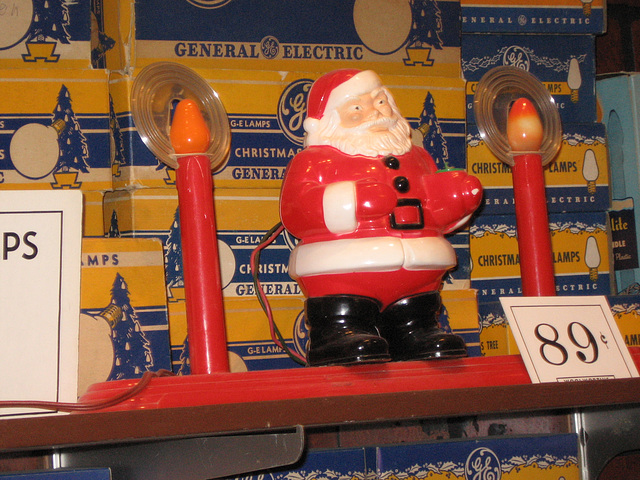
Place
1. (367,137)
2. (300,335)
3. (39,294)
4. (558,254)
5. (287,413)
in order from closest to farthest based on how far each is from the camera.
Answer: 1. (287,413)
2. (39,294)
3. (367,137)
4. (300,335)
5. (558,254)

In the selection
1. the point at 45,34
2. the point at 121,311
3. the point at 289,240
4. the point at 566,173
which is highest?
the point at 45,34

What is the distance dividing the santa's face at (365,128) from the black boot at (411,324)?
179 mm

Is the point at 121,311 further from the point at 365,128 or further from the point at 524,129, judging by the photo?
the point at 524,129

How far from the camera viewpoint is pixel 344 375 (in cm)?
71

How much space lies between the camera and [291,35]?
96 centimetres

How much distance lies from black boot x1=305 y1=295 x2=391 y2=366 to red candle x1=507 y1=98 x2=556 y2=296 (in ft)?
0.74

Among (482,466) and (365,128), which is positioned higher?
(365,128)

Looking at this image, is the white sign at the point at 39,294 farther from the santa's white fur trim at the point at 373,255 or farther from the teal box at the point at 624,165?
the teal box at the point at 624,165

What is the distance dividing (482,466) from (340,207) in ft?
1.27

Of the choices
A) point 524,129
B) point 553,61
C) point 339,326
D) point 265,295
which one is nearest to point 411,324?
point 339,326

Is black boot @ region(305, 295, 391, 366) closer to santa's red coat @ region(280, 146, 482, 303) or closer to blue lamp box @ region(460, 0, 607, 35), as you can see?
santa's red coat @ region(280, 146, 482, 303)

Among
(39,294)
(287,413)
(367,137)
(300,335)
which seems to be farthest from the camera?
(300,335)

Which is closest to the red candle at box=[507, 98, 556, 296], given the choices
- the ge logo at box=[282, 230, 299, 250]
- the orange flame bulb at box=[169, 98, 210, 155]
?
the ge logo at box=[282, 230, 299, 250]

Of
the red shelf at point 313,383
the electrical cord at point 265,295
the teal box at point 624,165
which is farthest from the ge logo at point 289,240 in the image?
the teal box at point 624,165
